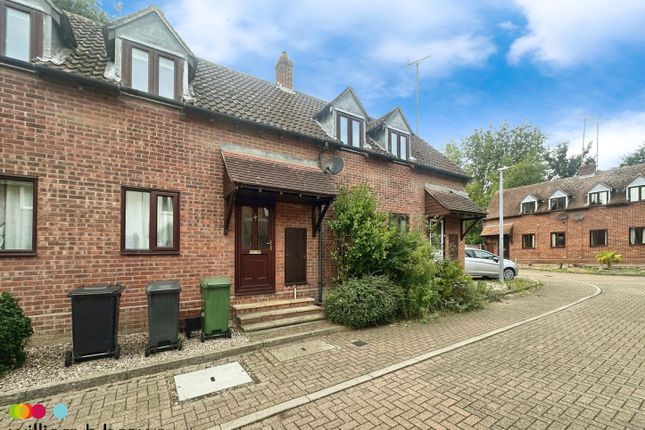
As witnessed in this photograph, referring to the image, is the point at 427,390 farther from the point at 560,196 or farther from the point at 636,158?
the point at 636,158

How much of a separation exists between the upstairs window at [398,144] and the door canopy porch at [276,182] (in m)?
3.69

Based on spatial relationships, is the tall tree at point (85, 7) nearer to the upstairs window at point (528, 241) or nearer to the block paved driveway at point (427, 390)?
the block paved driveway at point (427, 390)

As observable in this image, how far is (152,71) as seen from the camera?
6.84 m

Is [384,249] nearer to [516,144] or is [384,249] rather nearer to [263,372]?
[263,372]

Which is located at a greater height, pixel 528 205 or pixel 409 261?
pixel 528 205

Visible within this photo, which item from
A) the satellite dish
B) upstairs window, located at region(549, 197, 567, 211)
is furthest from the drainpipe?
upstairs window, located at region(549, 197, 567, 211)

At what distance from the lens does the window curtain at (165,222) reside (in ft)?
21.8

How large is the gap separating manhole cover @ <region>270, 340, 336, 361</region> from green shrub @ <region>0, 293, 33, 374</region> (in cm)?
374

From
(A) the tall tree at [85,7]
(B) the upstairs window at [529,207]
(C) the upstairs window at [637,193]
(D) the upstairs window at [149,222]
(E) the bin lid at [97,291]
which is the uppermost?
(A) the tall tree at [85,7]

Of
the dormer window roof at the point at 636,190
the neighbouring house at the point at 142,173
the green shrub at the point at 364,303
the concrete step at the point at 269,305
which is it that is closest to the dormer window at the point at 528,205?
the dormer window roof at the point at 636,190

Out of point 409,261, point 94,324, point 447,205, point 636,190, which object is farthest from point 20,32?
point 636,190

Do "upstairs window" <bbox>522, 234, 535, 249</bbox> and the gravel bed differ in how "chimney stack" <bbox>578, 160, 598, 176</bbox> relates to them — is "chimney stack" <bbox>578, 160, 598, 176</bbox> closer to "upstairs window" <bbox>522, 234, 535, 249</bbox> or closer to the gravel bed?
"upstairs window" <bbox>522, 234, 535, 249</bbox>

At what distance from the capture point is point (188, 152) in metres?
7.04

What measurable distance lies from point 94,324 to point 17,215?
263 centimetres
